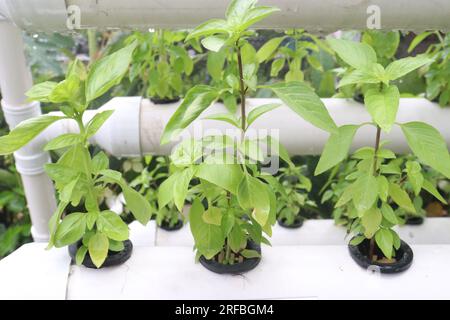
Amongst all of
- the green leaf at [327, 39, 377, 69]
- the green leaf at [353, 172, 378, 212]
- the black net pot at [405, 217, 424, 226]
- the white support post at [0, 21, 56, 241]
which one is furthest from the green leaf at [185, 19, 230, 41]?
the black net pot at [405, 217, 424, 226]

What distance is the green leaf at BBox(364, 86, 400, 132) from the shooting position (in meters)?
0.42

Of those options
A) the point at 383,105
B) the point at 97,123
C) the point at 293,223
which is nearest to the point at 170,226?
the point at 293,223

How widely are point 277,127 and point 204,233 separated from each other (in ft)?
0.74

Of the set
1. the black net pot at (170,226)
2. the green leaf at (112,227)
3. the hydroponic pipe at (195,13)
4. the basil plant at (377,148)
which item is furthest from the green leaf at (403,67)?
the black net pot at (170,226)

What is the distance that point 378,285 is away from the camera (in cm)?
52

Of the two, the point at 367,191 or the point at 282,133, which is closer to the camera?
the point at 367,191

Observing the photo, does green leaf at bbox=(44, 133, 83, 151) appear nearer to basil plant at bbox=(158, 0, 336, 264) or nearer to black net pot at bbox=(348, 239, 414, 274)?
basil plant at bbox=(158, 0, 336, 264)

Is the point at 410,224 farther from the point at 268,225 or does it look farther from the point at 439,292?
the point at 268,225

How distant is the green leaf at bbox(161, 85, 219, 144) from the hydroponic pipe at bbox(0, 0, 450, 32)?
137 millimetres

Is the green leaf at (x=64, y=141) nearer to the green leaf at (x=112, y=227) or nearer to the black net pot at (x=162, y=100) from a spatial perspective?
the green leaf at (x=112, y=227)

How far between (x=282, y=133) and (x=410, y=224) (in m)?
0.30

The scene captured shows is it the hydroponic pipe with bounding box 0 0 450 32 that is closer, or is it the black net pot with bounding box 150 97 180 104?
the hydroponic pipe with bounding box 0 0 450 32

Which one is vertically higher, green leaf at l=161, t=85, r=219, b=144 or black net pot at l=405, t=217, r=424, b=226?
green leaf at l=161, t=85, r=219, b=144
